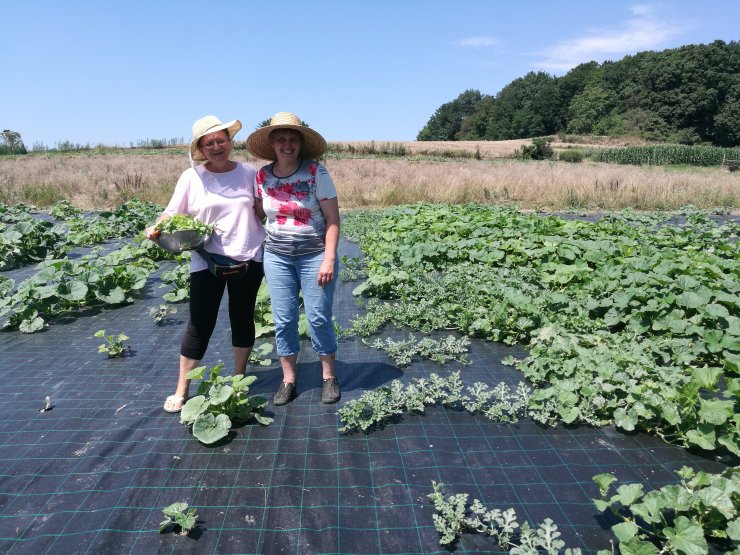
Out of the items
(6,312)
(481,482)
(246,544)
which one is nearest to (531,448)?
(481,482)

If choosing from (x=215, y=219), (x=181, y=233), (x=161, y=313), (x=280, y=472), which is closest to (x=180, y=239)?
(x=181, y=233)

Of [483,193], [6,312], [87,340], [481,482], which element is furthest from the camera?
[483,193]

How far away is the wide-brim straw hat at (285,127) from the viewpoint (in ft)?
8.43

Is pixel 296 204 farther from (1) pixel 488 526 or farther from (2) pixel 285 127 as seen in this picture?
(1) pixel 488 526

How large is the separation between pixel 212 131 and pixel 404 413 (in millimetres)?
1907

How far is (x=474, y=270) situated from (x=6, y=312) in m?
4.40

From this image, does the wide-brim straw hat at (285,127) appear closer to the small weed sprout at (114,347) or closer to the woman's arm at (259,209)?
the woman's arm at (259,209)

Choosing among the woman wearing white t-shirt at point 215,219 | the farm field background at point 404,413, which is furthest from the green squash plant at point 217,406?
the woman wearing white t-shirt at point 215,219

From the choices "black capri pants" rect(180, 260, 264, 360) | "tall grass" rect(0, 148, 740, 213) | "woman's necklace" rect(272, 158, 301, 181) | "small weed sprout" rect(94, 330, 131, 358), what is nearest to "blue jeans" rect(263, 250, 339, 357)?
"black capri pants" rect(180, 260, 264, 360)

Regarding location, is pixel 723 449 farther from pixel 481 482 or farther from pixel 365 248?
pixel 365 248

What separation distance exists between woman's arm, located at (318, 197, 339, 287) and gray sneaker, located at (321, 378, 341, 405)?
2.19 feet

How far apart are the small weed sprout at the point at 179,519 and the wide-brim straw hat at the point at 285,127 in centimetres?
185

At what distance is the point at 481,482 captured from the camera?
2.27 metres

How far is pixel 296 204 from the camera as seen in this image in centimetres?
267
